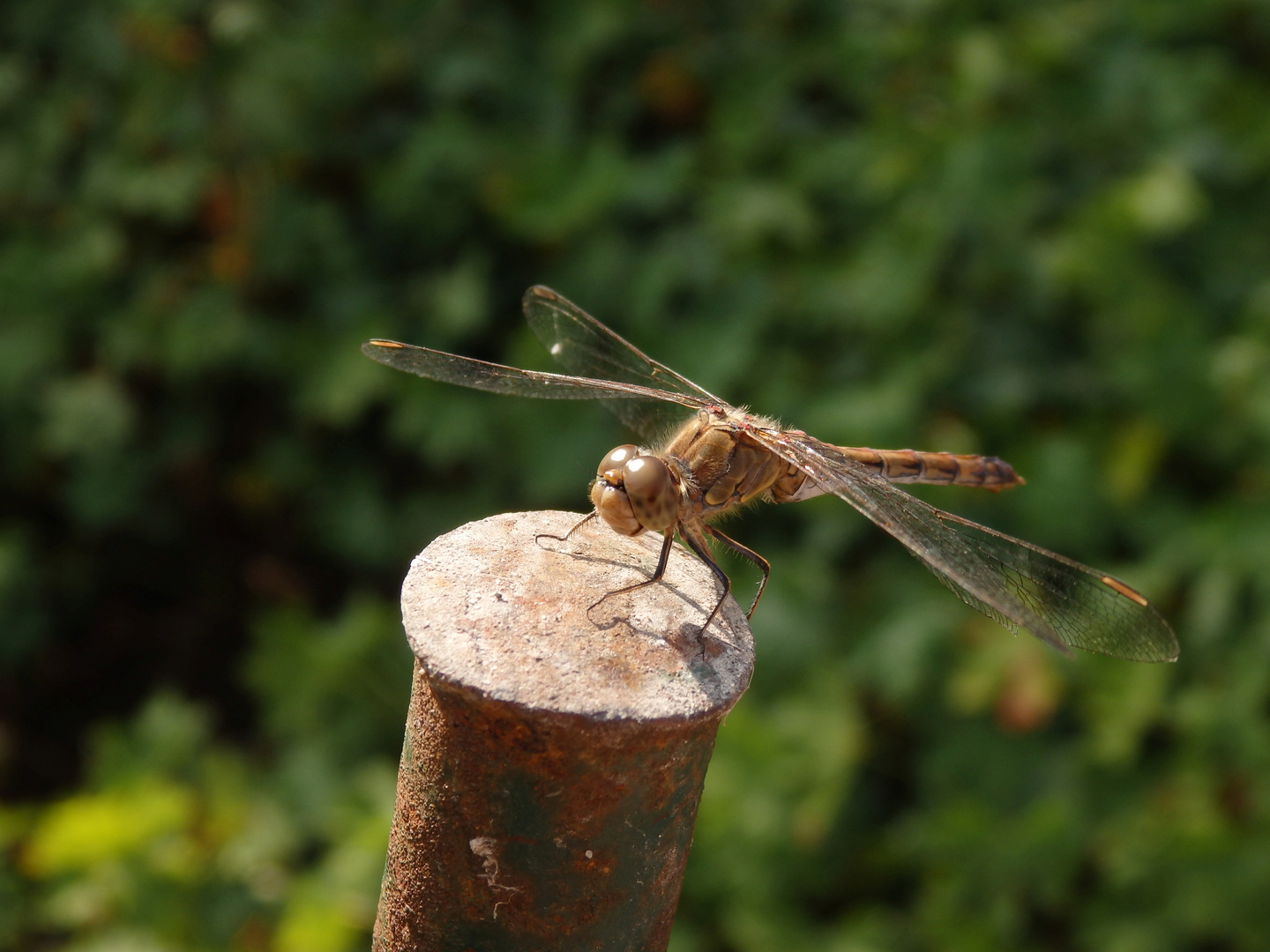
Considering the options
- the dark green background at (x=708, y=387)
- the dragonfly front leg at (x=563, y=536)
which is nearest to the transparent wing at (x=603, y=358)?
the dragonfly front leg at (x=563, y=536)

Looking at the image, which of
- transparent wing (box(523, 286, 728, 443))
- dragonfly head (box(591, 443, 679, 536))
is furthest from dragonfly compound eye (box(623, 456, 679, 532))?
transparent wing (box(523, 286, 728, 443))

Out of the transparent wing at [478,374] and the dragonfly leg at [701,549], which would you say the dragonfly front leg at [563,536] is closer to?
the dragonfly leg at [701,549]

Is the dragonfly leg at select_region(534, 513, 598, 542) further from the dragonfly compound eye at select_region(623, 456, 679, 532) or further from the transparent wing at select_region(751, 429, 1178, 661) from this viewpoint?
the transparent wing at select_region(751, 429, 1178, 661)

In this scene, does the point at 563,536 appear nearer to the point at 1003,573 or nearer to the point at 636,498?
the point at 636,498

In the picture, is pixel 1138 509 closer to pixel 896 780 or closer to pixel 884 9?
pixel 896 780

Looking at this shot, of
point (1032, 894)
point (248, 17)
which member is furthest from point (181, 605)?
point (1032, 894)
